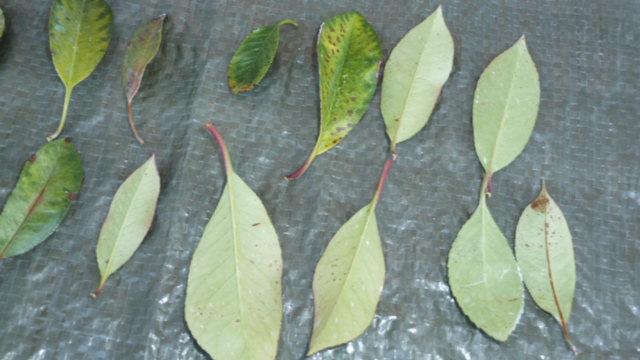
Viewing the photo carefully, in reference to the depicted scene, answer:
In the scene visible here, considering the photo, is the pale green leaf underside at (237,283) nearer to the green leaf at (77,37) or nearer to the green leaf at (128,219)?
the green leaf at (128,219)

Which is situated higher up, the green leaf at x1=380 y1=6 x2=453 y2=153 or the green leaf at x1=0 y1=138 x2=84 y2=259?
the green leaf at x1=380 y1=6 x2=453 y2=153

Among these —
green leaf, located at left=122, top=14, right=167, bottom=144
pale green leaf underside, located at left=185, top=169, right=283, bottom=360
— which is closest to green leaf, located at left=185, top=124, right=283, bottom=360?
pale green leaf underside, located at left=185, top=169, right=283, bottom=360

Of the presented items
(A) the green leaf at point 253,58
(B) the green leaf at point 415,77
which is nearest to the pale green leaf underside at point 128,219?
(A) the green leaf at point 253,58

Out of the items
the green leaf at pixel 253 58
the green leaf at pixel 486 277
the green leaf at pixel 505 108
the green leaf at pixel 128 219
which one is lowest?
the green leaf at pixel 486 277

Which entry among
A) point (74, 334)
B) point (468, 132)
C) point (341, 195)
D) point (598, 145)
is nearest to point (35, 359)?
point (74, 334)

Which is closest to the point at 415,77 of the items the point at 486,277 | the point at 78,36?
the point at 486,277

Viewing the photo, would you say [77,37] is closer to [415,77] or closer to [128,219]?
[128,219]

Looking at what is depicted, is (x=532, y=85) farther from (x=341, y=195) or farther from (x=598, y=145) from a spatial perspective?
(x=341, y=195)

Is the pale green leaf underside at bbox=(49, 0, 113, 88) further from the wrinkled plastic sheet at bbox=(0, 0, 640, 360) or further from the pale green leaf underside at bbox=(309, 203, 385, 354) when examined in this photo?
the pale green leaf underside at bbox=(309, 203, 385, 354)
